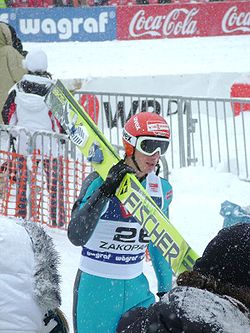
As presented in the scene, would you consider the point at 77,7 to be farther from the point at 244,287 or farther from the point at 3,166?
the point at 244,287

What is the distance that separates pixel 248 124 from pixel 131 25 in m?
8.95

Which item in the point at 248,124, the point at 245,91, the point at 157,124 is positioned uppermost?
the point at 245,91

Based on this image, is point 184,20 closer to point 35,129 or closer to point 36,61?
point 35,129

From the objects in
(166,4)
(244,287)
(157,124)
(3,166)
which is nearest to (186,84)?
(166,4)

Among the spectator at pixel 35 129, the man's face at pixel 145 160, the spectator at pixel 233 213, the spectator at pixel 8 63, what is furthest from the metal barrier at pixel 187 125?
the man's face at pixel 145 160

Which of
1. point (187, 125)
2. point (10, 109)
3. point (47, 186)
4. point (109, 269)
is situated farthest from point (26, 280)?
point (187, 125)

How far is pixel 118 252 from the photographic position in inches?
177

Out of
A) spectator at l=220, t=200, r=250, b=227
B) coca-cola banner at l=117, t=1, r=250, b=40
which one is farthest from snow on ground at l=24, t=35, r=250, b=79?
spectator at l=220, t=200, r=250, b=227

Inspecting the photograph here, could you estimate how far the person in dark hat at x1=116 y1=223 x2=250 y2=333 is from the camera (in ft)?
6.98

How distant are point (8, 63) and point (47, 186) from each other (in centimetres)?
294

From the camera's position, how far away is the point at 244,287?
2.22 meters

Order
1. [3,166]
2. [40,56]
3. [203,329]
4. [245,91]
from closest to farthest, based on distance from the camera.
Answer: [203,329] < [40,56] < [3,166] < [245,91]

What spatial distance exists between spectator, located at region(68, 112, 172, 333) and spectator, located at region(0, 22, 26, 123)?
257 inches

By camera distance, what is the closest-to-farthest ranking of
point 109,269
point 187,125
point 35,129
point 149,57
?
1. point 109,269
2. point 35,129
3. point 187,125
4. point 149,57
